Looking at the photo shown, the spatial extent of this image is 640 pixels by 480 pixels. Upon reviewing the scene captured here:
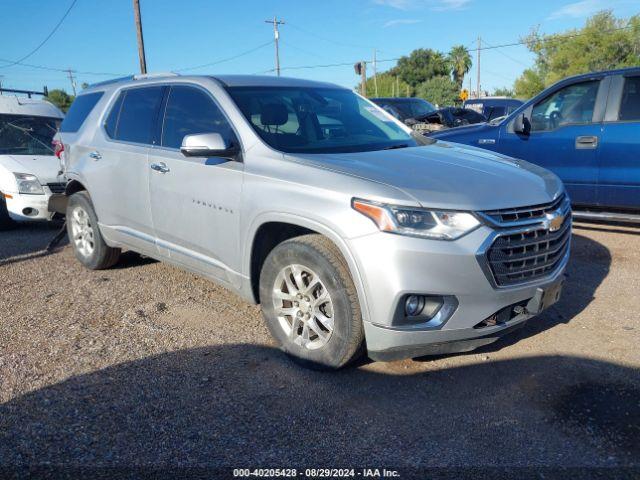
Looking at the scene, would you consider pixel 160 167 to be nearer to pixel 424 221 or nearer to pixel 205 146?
pixel 205 146

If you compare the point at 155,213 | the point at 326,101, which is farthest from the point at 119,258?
the point at 326,101

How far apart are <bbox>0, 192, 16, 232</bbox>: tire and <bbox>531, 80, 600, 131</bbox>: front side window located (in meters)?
7.33

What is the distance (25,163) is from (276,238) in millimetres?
5904

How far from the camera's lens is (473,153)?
13.6 ft

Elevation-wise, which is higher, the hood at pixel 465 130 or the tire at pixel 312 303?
the hood at pixel 465 130

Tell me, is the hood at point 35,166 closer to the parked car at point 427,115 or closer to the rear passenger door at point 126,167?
the rear passenger door at point 126,167

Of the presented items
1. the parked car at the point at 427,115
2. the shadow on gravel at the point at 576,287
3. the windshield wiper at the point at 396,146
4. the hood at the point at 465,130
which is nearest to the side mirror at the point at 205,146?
the windshield wiper at the point at 396,146

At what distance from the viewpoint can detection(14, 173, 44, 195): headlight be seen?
308 inches

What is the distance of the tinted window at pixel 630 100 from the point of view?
6090 mm

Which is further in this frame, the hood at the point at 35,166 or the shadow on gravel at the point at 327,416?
the hood at the point at 35,166

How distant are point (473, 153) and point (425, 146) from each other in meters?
0.37

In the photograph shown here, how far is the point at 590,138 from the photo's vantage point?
20.6 ft

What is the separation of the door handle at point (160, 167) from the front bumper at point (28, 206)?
13.4ft

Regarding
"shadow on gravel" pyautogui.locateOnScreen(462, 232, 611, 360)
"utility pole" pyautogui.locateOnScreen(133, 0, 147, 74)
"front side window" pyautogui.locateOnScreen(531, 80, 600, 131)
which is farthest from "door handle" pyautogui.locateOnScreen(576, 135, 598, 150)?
"utility pole" pyautogui.locateOnScreen(133, 0, 147, 74)
